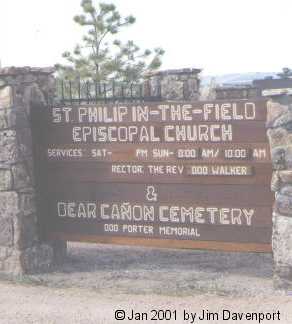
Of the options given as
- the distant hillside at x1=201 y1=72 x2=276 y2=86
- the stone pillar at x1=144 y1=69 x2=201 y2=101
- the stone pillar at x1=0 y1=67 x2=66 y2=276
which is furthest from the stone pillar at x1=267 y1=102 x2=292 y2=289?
the distant hillside at x1=201 y1=72 x2=276 y2=86

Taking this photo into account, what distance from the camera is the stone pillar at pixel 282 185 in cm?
672

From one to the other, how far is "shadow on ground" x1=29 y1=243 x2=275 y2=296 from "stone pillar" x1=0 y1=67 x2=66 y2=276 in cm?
30

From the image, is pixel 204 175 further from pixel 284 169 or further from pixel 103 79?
pixel 103 79

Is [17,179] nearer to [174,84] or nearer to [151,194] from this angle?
[151,194]

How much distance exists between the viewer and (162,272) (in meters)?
8.06

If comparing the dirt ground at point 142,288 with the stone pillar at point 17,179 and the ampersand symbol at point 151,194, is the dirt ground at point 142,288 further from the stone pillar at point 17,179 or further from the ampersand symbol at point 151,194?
the ampersand symbol at point 151,194

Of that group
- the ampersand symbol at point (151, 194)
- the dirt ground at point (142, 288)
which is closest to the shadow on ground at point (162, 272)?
the dirt ground at point (142, 288)

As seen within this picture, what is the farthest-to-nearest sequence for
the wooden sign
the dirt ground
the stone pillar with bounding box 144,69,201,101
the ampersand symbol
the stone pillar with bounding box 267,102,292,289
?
1. the stone pillar with bounding box 144,69,201,101
2. the ampersand symbol
3. the wooden sign
4. the stone pillar with bounding box 267,102,292,289
5. the dirt ground

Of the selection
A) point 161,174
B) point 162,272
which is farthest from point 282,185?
point 162,272

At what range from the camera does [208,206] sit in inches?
294

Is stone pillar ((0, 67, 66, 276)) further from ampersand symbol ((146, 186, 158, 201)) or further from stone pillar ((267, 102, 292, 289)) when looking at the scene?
stone pillar ((267, 102, 292, 289))

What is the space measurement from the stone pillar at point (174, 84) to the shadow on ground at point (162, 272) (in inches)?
99.4

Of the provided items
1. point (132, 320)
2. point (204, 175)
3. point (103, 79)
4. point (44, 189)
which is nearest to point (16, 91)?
point (44, 189)

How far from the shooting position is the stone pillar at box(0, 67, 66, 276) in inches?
313
